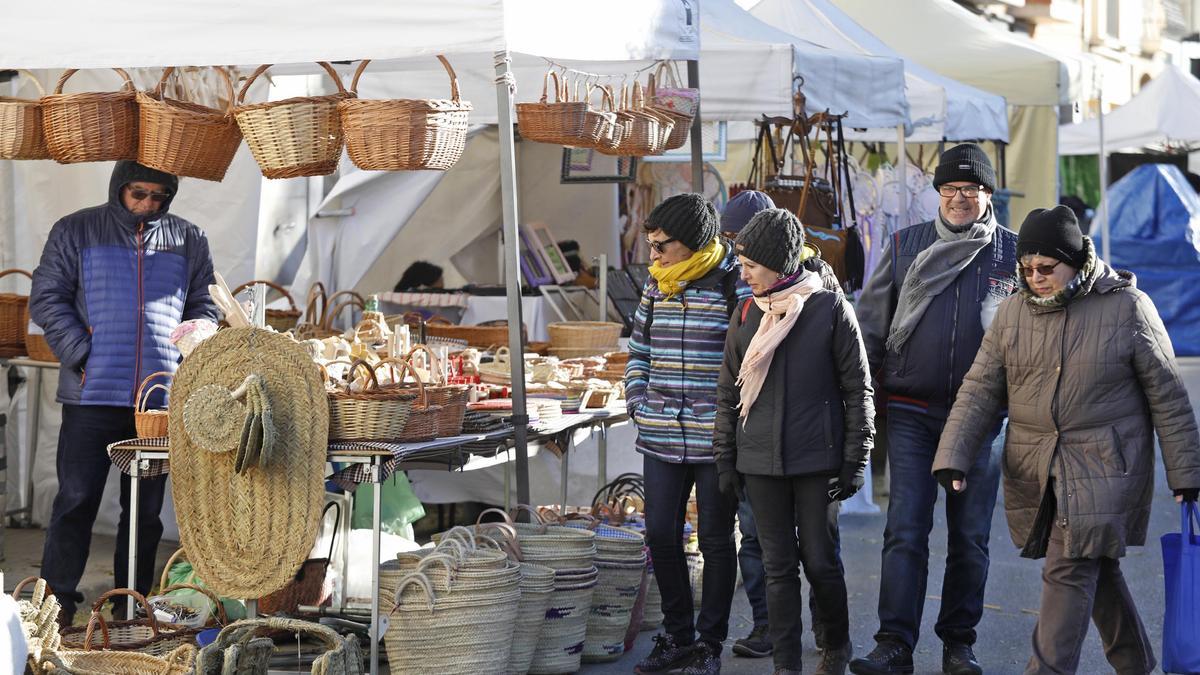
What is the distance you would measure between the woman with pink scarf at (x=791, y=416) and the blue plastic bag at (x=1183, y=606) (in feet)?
3.35

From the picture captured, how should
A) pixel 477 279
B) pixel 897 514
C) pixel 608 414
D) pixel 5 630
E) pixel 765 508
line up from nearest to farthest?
1. pixel 5 630
2. pixel 765 508
3. pixel 897 514
4. pixel 608 414
5. pixel 477 279

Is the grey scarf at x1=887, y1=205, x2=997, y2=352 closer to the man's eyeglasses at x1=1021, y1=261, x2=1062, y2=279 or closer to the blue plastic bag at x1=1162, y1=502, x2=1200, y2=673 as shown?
the man's eyeglasses at x1=1021, y1=261, x2=1062, y2=279

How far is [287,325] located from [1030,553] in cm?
488

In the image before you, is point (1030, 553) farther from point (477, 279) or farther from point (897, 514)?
point (477, 279)

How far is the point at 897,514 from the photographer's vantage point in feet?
20.2

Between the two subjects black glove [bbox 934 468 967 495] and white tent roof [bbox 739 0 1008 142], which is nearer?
black glove [bbox 934 468 967 495]

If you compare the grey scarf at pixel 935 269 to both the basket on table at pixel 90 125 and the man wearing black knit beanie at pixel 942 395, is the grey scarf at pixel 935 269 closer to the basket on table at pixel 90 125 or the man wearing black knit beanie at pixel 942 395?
the man wearing black knit beanie at pixel 942 395

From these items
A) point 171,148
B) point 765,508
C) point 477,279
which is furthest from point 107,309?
point 477,279

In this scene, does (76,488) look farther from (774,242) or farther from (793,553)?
(774,242)

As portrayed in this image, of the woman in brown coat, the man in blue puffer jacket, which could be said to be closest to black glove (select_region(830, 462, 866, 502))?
the woman in brown coat

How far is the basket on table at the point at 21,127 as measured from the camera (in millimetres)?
6332

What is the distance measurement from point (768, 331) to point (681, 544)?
3.54 ft

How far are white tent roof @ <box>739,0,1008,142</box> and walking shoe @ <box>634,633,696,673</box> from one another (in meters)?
5.69

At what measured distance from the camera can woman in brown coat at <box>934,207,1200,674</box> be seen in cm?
521
